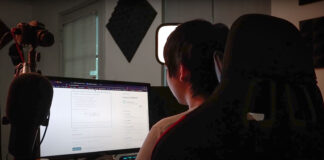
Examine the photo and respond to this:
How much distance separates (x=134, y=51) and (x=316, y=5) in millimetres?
1865

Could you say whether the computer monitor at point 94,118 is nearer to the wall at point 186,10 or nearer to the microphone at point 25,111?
the microphone at point 25,111

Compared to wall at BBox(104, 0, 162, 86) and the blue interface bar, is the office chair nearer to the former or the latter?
the blue interface bar

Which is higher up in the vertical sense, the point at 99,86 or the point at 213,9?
the point at 213,9

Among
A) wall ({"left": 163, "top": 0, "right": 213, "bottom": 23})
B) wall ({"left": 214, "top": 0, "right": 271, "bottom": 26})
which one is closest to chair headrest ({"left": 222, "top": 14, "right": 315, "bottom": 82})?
wall ({"left": 214, "top": 0, "right": 271, "bottom": 26})

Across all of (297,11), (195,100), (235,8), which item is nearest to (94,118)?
(195,100)

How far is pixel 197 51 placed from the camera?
79cm

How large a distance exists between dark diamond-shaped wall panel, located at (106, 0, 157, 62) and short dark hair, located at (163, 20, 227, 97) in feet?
8.81

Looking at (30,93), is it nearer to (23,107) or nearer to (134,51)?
(23,107)

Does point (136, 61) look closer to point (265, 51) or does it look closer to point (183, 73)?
point (183, 73)

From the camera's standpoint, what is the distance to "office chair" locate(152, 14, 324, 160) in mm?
517

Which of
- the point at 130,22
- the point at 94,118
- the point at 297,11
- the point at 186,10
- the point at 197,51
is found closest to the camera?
the point at 197,51

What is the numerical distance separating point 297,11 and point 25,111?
238cm

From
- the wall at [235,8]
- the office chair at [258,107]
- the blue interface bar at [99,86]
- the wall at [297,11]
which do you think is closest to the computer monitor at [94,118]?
the blue interface bar at [99,86]

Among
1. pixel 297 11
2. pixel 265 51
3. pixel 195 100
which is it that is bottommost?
pixel 195 100
